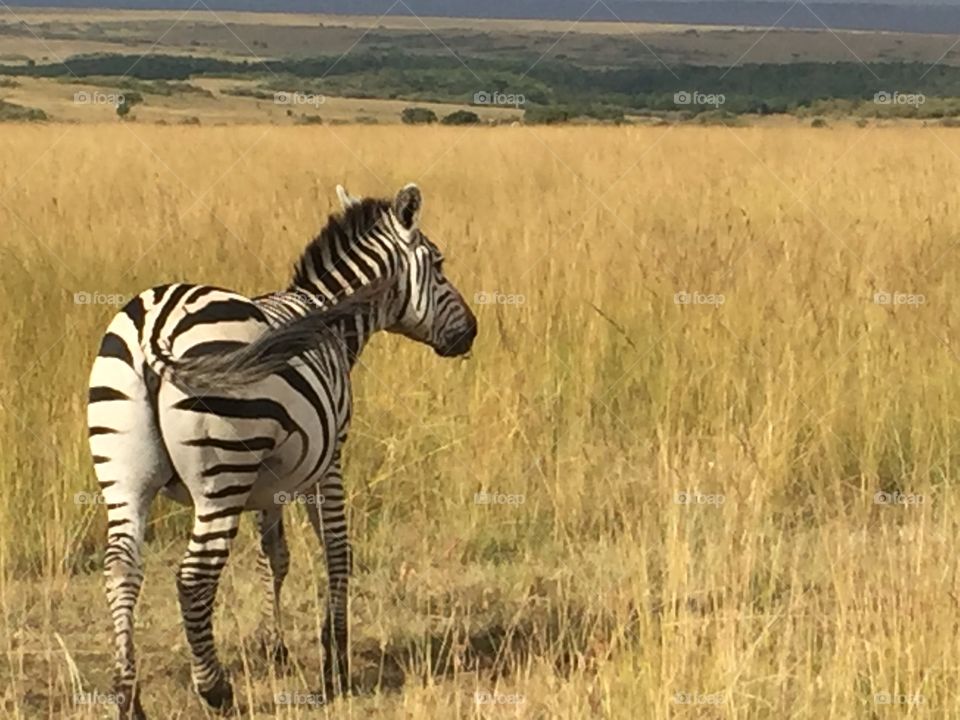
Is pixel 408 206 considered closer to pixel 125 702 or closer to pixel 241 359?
pixel 241 359

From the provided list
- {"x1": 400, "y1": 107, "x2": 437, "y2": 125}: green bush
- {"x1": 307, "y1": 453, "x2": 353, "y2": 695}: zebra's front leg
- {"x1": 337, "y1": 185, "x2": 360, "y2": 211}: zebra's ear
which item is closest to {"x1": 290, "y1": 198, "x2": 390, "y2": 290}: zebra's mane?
{"x1": 337, "y1": 185, "x2": 360, "y2": 211}: zebra's ear

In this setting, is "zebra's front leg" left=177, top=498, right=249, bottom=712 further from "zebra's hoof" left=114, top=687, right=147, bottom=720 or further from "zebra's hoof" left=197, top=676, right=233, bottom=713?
"zebra's hoof" left=114, top=687, right=147, bottom=720

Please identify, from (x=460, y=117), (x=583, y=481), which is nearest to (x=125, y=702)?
(x=583, y=481)

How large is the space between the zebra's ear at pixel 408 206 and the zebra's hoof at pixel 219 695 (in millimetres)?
1708

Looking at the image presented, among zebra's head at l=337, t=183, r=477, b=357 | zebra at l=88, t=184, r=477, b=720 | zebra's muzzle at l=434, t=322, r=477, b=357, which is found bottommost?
zebra at l=88, t=184, r=477, b=720

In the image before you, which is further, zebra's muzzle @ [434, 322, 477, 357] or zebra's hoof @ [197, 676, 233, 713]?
zebra's muzzle @ [434, 322, 477, 357]

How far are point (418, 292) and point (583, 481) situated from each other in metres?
1.35

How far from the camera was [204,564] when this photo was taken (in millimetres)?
3514

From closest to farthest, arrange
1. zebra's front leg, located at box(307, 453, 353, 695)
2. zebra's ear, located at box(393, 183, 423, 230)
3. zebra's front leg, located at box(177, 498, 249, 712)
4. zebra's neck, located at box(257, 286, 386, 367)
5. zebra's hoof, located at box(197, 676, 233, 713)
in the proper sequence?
zebra's front leg, located at box(177, 498, 249, 712) → zebra's hoof, located at box(197, 676, 233, 713) → zebra's neck, located at box(257, 286, 386, 367) → zebra's front leg, located at box(307, 453, 353, 695) → zebra's ear, located at box(393, 183, 423, 230)

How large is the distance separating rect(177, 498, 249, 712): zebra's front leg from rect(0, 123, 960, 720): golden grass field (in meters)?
0.29

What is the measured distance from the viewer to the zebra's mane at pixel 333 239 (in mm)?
4438

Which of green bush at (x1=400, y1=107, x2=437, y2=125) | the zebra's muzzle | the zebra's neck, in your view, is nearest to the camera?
the zebra's neck

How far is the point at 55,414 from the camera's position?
5.53 m

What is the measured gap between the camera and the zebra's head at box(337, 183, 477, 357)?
14.8 ft
